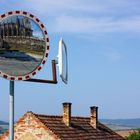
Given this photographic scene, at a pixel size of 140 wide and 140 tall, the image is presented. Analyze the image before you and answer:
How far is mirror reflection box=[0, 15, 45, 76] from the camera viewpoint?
328 inches

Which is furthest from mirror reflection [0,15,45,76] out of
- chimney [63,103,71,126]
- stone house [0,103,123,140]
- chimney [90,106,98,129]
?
chimney [90,106,98,129]

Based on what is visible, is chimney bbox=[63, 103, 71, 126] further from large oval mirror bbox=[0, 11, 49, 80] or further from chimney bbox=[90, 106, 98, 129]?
large oval mirror bbox=[0, 11, 49, 80]

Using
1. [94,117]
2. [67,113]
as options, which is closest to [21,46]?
[67,113]

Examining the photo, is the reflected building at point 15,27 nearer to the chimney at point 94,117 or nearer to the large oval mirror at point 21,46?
the large oval mirror at point 21,46

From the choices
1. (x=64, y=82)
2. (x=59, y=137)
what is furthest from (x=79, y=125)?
(x=64, y=82)

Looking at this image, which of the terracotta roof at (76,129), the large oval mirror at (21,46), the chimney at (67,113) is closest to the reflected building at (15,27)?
the large oval mirror at (21,46)

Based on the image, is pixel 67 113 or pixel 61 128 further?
pixel 67 113

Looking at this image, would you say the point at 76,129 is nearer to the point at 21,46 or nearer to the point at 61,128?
the point at 61,128

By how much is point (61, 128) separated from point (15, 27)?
25559mm

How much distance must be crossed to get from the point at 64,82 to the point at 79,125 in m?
28.9

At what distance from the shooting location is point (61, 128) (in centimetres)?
3353

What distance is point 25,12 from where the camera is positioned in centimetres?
831

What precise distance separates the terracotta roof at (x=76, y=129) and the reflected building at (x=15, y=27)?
2283cm

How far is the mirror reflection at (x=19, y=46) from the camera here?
8.33 meters
